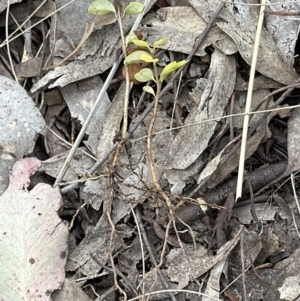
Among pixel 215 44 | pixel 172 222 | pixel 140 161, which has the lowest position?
pixel 172 222

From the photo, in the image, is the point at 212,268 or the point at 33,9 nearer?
the point at 212,268

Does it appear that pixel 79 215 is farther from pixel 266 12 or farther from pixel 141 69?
pixel 266 12

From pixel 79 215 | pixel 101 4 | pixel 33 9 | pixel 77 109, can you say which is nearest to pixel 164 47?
pixel 101 4

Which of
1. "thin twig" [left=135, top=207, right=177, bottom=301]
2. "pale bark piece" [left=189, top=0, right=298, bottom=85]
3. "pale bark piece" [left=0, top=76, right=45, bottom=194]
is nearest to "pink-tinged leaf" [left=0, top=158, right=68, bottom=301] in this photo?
"pale bark piece" [left=0, top=76, right=45, bottom=194]

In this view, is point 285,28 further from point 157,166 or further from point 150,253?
point 150,253

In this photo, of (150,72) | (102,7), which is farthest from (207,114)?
(102,7)

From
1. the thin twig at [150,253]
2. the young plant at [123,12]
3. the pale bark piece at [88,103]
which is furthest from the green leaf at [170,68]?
the thin twig at [150,253]

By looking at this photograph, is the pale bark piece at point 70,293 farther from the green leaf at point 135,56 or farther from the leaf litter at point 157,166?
the green leaf at point 135,56
